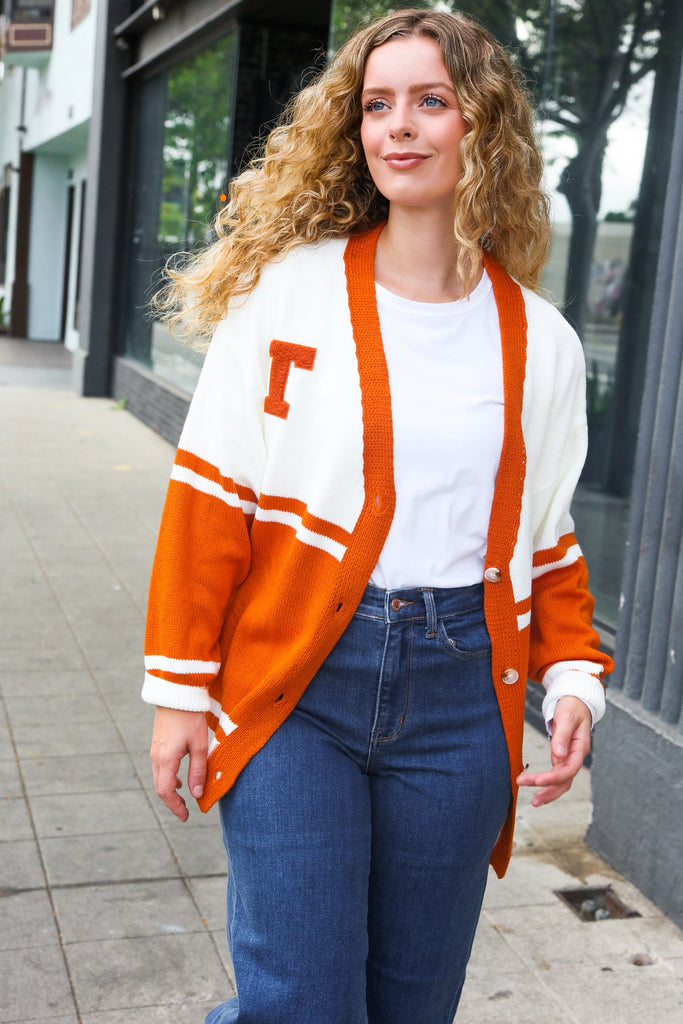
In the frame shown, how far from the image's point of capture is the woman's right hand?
1914 mm

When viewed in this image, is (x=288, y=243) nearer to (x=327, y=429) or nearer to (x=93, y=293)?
(x=327, y=429)

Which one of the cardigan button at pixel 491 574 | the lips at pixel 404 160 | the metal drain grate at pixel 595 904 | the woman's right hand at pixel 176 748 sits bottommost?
the metal drain grate at pixel 595 904

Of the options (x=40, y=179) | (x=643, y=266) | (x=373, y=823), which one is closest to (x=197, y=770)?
(x=373, y=823)

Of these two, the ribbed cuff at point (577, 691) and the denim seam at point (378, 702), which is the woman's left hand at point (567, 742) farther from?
the denim seam at point (378, 702)

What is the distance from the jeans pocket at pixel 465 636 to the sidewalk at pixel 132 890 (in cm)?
147

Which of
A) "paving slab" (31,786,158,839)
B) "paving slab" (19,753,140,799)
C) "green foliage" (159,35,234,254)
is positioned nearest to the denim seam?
"paving slab" (31,786,158,839)

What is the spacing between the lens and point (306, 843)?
180cm

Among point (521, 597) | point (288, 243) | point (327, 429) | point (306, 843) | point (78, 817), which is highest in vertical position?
point (288, 243)

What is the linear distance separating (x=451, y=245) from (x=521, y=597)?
1.96 feet

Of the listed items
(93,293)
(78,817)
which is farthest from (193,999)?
(93,293)

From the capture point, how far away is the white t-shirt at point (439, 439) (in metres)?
1.89

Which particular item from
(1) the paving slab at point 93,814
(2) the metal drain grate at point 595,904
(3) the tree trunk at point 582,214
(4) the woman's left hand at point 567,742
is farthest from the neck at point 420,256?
(3) the tree trunk at point 582,214

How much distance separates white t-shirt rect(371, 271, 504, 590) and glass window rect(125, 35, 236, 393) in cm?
801

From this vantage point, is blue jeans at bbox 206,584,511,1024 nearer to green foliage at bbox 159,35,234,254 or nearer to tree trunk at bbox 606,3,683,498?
tree trunk at bbox 606,3,683,498
